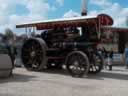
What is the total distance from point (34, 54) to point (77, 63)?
3113 mm

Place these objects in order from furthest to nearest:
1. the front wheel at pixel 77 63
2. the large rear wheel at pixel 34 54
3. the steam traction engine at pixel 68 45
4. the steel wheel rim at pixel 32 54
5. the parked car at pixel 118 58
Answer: the parked car at pixel 118 58 < the steel wheel rim at pixel 32 54 < the large rear wheel at pixel 34 54 < the steam traction engine at pixel 68 45 < the front wheel at pixel 77 63

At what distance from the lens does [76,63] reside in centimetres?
1652

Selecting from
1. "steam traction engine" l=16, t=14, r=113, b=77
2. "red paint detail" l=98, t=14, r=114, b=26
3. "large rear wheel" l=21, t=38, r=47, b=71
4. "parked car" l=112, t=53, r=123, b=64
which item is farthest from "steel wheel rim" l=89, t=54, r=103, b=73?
"parked car" l=112, t=53, r=123, b=64

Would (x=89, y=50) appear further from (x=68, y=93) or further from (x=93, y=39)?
(x=68, y=93)

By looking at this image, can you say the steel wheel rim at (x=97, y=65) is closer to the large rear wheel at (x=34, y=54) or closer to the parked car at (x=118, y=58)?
the large rear wheel at (x=34, y=54)

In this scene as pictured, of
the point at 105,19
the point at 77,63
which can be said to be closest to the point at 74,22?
the point at 105,19

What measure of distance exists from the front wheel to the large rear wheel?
1.75 m

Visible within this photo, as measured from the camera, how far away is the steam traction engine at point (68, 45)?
53.9 feet

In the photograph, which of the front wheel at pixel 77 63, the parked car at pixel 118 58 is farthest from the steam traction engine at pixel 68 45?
the parked car at pixel 118 58

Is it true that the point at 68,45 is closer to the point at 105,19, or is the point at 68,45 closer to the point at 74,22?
the point at 74,22

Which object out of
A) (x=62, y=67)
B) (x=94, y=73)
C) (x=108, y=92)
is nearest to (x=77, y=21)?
(x=94, y=73)

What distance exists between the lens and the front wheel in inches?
636

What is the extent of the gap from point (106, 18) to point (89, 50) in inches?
68.8

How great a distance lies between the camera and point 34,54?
18.6m
